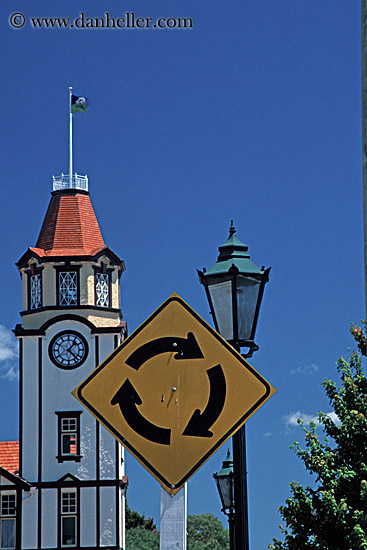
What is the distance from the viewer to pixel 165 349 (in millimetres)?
5730

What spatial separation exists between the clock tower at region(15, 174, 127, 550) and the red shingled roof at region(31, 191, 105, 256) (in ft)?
0.17

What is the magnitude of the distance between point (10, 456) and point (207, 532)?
4179 centimetres

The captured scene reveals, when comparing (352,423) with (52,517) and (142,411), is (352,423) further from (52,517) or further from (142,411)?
(52,517)

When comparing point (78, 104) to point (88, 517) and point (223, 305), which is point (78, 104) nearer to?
point (88, 517)

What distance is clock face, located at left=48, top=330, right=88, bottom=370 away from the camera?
5369cm

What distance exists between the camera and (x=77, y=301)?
5484cm

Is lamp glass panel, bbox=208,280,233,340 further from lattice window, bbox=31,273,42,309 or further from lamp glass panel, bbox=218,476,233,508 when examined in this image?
lattice window, bbox=31,273,42,309

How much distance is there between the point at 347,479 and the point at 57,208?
35.7 meters

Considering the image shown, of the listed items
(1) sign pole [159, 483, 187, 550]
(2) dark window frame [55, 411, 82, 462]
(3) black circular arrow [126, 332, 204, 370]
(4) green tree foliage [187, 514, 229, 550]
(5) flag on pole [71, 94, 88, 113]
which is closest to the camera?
(1) sign pole [159, 483, 187, 550]

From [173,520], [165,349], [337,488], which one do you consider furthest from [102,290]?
[173,520]

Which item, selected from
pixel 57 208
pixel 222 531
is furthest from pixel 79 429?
pixel 222 531

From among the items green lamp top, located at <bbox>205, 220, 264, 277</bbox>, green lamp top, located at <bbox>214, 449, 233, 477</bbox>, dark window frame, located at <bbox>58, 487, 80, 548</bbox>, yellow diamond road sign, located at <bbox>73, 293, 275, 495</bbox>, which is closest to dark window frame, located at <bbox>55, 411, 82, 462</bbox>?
dark window frame, located at <bbox>58, 487, 80, 548</bbox>

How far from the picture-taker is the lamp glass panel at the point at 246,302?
8031mm

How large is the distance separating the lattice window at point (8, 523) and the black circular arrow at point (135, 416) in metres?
48.9
